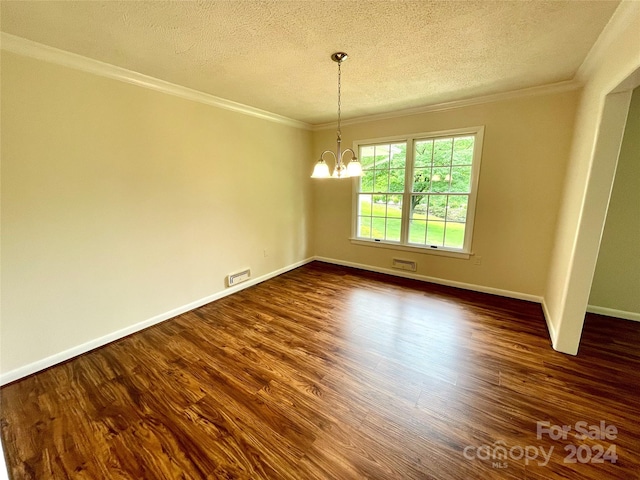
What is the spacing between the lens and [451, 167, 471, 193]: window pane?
3.65 m

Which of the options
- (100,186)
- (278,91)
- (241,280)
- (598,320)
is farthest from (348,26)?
(598,320)

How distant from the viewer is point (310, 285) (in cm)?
406

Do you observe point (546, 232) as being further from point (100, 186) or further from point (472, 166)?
point (100, 186)

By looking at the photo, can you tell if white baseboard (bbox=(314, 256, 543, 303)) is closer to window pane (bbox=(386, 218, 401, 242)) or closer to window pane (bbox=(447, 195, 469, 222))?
window pane (bbox=(386, 218, 401, 242))

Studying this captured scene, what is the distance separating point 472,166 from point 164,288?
414 centimetres

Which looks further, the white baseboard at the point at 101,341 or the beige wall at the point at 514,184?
the beige wall at the point at 514,184

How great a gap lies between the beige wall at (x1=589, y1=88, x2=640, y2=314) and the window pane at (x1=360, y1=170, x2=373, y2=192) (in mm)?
2867

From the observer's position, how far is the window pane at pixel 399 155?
4.09 m

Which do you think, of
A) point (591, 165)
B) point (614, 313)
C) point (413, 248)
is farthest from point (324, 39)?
point (614, 313)

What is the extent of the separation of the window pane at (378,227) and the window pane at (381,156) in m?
0.88

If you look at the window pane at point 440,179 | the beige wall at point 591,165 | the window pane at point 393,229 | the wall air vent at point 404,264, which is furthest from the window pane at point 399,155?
the beige wall at point 591,165

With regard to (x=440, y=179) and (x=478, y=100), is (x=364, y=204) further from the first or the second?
(x=478, y=100)

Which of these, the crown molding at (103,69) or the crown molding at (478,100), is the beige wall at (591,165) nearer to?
the crown molding at (478,100)

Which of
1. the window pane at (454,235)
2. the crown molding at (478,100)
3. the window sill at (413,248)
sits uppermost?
the crown molding at (478,100)
